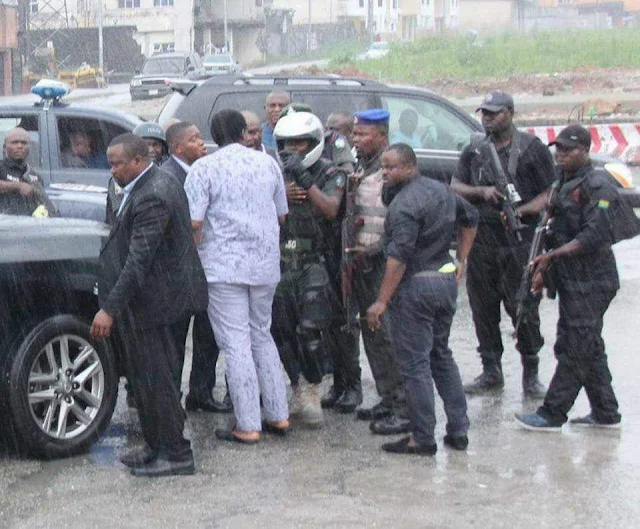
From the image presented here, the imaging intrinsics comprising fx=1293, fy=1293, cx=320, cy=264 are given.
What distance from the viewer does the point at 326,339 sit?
288 inches

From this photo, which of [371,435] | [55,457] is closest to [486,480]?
[371,435]

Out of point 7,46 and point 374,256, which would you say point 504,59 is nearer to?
point 7,46

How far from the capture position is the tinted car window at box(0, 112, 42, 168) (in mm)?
10266

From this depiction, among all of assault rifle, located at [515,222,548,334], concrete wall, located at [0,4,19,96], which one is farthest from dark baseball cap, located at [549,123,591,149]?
concrete wall, located at [0,4,19,96]

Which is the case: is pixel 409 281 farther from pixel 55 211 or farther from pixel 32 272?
pixel 55 211

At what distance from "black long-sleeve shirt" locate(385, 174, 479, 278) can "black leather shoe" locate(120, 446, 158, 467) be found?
148cm

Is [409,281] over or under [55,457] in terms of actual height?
over

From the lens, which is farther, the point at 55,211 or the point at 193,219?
the point at 55,211

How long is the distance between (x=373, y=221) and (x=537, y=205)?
139 centimetres

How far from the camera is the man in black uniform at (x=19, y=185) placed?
8500mm

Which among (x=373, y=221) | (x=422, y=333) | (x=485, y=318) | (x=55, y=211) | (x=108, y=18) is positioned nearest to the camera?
(x=422, y=333)

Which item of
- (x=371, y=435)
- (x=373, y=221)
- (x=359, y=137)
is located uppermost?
(x=359, y=137)

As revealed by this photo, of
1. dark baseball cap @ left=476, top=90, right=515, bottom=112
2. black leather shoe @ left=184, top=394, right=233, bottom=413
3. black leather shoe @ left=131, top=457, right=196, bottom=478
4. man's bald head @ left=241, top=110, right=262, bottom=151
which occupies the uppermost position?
dark baseball cap @ left=476, top=90, right=515, bottom=112

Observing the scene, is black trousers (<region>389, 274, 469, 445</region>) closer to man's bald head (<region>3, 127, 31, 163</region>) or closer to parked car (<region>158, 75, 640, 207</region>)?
man's bald head (<region>3, 127, 31, 163</region>)
